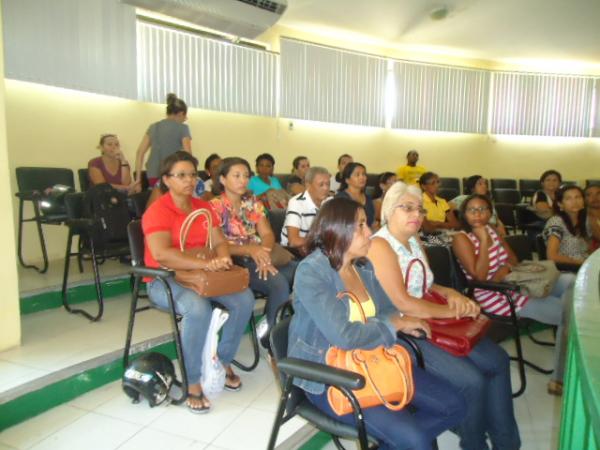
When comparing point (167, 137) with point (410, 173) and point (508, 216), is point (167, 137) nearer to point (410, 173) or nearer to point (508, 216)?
point (508, 216)

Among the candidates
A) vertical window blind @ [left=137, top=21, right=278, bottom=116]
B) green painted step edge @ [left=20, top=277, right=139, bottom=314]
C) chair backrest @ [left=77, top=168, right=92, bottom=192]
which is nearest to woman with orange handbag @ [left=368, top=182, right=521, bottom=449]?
green painted step edge @ [left=20, top=277, right=139, bottom=314]

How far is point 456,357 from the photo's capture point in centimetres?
186

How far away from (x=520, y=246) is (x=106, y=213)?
2819 millimetres

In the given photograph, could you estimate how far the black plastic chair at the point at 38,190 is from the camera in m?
3.88

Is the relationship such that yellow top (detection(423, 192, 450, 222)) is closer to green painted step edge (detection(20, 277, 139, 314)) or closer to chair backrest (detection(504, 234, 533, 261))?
chair backrest (detection(504, 234, 533, 261))

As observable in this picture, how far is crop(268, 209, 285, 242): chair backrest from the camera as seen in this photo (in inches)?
140

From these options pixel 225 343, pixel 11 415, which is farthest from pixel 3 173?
pixel 225 343

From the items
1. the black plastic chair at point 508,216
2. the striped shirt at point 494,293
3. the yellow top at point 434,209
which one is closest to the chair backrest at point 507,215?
the black plastic chair at point 508,216

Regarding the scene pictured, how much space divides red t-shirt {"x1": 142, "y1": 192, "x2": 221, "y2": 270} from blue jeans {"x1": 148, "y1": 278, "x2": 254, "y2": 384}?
19 cm

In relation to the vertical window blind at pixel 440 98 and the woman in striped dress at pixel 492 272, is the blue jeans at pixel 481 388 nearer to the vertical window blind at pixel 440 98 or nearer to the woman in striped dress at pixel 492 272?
the woman in striped dress at pixel 492 272

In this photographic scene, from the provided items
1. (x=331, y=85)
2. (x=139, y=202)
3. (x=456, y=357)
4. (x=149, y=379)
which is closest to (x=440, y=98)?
(x=331, y=85)

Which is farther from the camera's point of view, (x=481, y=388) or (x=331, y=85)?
(x=331, y=85)

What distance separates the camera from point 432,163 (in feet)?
29.3

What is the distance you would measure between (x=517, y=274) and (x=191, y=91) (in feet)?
15.5
